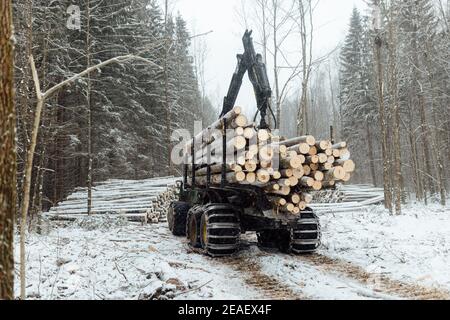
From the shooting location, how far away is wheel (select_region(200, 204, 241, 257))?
827cm

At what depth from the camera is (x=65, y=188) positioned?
2078 centimetres

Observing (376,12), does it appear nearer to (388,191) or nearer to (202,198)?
(388,191)

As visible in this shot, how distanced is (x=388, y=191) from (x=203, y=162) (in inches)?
380

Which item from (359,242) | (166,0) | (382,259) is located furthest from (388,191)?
(166,0)

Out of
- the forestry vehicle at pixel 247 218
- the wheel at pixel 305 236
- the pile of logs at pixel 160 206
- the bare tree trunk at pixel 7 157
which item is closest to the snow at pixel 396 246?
the wheel at pixel 305 236

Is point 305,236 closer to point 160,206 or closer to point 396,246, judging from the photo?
point 396,246

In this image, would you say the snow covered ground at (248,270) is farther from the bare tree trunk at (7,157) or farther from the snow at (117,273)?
the bare tree trunk at (7,157)

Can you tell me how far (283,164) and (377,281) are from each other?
2.70 m

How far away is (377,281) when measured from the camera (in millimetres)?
6414

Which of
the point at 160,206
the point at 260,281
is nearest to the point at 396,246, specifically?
the point at 260,281

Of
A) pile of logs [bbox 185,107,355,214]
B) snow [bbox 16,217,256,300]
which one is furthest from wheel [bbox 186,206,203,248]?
pile of logs [bbox 185,107,355,214]

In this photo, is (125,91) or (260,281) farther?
(125,91)

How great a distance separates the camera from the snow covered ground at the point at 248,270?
563 centimetres

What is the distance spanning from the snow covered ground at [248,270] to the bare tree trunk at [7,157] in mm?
1593
